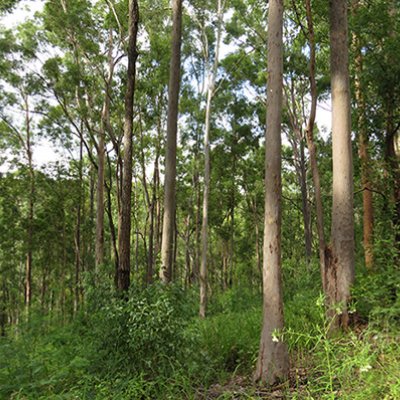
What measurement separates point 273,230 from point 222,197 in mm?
17508

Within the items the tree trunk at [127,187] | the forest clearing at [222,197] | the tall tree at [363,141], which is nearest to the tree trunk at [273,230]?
the forest clearing at [222,197]

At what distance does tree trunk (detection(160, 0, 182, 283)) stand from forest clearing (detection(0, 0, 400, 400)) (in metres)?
0.03

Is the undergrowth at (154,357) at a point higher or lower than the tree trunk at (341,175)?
lower

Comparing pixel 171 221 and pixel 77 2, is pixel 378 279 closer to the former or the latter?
pixel 171 221

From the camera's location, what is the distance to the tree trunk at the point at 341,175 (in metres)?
5.67

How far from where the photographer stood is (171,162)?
7.14m

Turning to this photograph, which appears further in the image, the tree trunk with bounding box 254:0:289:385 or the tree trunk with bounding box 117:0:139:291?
the tree trunk with bounding box 117:0:139:291

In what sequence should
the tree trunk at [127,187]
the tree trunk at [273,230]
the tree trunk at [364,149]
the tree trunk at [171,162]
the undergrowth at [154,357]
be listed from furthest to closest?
the tree trunk at [364,149] → the tree trunk at [171,162] → the tree trunk at [127,187] → the tree trunk at [273,230] → the undergrowth at [154,357]

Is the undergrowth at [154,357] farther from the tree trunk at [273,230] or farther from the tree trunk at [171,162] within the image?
the tree trunk at [171,162]

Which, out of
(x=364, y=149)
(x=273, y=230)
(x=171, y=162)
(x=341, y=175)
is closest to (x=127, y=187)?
(x=171, y=162)

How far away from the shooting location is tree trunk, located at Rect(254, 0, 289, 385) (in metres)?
4.56

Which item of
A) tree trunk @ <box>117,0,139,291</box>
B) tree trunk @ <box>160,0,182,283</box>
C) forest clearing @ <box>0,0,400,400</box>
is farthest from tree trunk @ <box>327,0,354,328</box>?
tree trunk @ <box>117,0,139,291</box>

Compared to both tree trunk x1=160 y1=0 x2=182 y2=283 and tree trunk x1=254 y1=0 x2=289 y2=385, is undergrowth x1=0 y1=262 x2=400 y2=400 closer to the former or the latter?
tree trunk x1=254 y1=0 x2=289 y2=385

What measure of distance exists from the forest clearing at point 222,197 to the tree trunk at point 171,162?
1.4 inches
